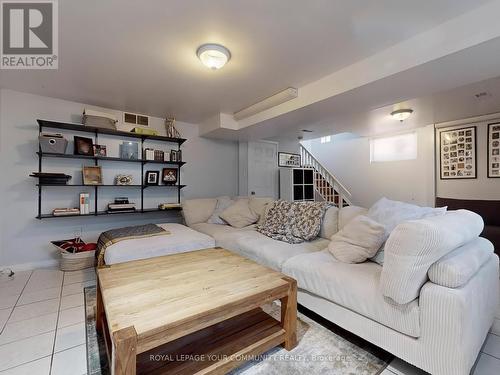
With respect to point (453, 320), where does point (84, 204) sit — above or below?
above

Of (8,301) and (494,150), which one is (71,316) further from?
(494,150)

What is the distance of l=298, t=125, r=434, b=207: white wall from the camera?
441 cm

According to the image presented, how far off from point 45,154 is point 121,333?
2918 millimetres

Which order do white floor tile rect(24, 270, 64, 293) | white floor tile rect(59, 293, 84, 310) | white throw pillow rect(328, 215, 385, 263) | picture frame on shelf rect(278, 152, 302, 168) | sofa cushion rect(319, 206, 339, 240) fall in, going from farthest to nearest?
1. picture frame on shelf rect(278, 152, 302, 168)
2. sofa cushion rect(319, 206, 339, 240)
3. white floor tile rect(24, 270, 64, 293)
4. white floor tile rect(59, 293, 84, 310)
5. white throw pillow rect(328, 215, 385, 263)

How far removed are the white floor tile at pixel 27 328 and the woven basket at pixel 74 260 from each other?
→ 1140 millimetres

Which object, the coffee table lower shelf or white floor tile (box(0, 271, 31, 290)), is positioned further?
white floor tile (box(0, 271, 31, 290))

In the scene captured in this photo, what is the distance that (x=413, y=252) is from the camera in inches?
46.8

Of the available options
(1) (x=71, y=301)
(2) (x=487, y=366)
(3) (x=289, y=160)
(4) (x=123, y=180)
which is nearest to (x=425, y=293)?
(2) (x=487, y=366)

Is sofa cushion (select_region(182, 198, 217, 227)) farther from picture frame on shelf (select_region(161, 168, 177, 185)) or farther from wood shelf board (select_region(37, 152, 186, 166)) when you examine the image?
wood shelf board (select_region(37, 152, 186, 166))

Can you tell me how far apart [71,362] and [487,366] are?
245 cm

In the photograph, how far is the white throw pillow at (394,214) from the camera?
176cm

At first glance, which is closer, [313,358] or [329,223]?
[313,358]

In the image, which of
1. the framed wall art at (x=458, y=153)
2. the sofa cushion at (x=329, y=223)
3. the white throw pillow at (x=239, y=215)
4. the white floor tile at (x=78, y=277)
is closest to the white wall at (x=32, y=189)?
the white floor tile at (x=78, y=277)

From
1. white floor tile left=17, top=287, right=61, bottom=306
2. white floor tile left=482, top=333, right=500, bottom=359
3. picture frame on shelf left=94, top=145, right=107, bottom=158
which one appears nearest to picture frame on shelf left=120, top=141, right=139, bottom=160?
picture frame on shelf left=94, top=145, right=107, bottom=158
